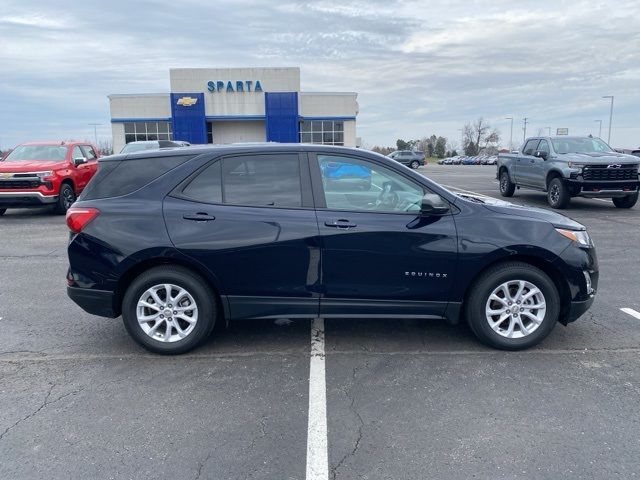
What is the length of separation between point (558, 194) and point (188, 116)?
37.6 metres

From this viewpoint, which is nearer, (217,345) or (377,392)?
(377,392)

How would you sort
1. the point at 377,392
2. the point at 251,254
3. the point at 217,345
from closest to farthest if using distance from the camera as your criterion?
the point at 377,392 → the point at 251,254 → the point at 217,345

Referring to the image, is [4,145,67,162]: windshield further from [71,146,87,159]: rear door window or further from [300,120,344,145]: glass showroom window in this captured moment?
[300,120,344,145]: glass showroom window

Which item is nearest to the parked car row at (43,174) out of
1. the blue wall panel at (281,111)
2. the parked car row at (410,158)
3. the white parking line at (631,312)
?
the white parking line at (631,312)

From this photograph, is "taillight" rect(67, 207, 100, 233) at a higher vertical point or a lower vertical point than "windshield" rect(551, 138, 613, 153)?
lower

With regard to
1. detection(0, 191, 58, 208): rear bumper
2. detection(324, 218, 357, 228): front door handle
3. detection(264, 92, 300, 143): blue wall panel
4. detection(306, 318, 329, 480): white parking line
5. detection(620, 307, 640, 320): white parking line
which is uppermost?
detection(264, 92, 300, 143): blue wall panel

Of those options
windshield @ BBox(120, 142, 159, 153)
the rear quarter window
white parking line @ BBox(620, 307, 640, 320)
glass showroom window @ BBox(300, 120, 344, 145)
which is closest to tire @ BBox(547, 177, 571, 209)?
white parking line @ BBox(620, 307, 640, 320)

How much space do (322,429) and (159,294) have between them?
1899mm

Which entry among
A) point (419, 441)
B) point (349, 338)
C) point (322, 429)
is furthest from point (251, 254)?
point (419, 441)

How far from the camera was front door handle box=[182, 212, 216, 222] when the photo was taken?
14.0 feet

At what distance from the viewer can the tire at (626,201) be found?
1351 cm

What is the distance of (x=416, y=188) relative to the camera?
4.35 metres

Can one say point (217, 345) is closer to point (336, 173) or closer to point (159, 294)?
point (159, 294)

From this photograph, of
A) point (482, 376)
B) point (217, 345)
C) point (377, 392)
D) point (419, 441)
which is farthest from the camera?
point (217, 345)
